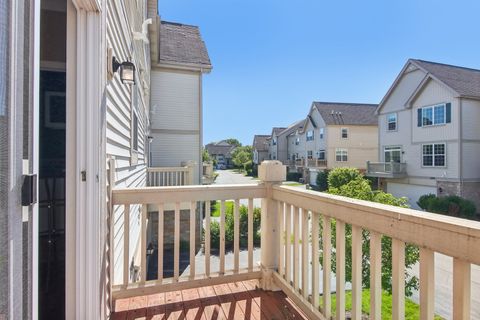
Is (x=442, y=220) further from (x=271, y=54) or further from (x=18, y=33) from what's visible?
(x=271, y=54)

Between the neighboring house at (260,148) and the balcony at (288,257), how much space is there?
40.2 meters

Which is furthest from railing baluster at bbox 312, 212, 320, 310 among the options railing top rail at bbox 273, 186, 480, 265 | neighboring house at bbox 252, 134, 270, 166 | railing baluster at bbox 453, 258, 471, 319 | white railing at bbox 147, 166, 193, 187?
neighboring house at bbox 252, 134, 270, 166

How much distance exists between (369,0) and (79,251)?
46.1 feet

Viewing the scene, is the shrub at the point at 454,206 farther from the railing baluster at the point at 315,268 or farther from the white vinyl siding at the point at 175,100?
the railing baluster at the point at 315,268

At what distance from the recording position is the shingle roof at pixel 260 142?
44228 millimetres

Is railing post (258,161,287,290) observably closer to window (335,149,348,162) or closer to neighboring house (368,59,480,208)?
neighboring house (368,59,480,208)

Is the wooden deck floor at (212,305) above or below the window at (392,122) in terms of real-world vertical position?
below

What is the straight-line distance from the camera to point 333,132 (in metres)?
Result: 24.2

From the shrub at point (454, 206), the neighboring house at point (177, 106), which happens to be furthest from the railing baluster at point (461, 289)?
the shrub at point (454, 206)

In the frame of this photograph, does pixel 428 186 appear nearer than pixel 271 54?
Yes

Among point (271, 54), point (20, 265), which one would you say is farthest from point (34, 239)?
point (271, 54)

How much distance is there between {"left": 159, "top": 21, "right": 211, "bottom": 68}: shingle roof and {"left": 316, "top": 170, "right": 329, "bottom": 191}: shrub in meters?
15.5

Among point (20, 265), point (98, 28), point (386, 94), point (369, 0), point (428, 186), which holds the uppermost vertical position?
point (369, 0)

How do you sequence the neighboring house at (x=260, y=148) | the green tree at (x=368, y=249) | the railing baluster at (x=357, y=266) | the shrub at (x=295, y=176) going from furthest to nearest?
the neighboring house at (x=260, y=148) → the shrub at (x=295, y=176) → the green tree at (x=368, y=249) → the railing baluster at (x=357, y=266)
